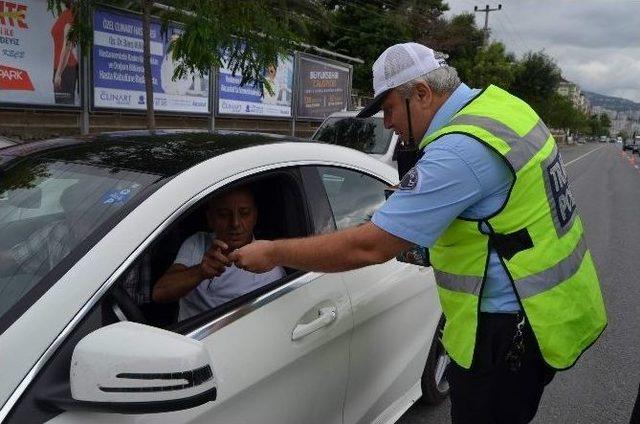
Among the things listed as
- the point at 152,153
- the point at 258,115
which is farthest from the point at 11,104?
the point at 152,153

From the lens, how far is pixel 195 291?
6.91 ft

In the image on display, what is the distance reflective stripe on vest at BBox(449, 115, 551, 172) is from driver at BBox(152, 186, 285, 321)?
0.84m

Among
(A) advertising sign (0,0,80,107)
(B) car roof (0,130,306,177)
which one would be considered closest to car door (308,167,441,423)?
(B) car roof (0,130,306,177)

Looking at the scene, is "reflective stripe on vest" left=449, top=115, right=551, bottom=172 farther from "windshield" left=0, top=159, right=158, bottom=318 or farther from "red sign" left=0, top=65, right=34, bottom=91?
"red sign" left=0, top=65, right=34, bottom=91

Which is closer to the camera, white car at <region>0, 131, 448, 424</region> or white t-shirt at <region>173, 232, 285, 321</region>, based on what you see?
white car at <region>0, 131, 448, 424</region>

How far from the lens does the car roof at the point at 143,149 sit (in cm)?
189

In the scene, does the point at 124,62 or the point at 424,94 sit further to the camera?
the point at 124,62

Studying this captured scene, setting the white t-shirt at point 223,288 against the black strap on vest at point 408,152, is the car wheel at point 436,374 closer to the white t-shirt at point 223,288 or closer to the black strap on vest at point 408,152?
the black strap on vest at point 408,152

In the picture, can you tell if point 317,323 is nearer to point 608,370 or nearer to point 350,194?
point 350,194

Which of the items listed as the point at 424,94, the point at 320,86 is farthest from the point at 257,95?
the point at 424,94

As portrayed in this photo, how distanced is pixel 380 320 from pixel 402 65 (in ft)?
3.42

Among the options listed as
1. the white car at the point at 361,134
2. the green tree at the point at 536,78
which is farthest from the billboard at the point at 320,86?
the green tree at the point at 536,78

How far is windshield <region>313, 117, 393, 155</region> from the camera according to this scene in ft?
Answer: 28.5

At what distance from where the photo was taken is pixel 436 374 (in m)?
3.21
